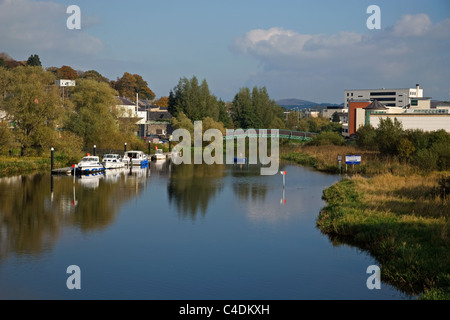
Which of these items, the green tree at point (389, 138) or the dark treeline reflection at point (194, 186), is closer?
the dark treeline reflection at point (194, 186)

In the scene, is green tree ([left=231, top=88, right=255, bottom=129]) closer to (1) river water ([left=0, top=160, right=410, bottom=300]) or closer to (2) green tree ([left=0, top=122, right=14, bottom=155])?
(2) green tree ([left=0, top=122, right=14, bottom=155])

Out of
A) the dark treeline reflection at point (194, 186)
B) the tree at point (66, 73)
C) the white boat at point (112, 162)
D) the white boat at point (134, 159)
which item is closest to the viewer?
the dark treeline reflection at point (194, 186)

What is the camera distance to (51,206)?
95.5 ft

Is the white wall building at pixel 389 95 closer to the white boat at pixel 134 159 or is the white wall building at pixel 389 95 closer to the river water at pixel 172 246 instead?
the white boat at pixel 134 159

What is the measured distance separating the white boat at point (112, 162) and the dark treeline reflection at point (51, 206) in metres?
5.01

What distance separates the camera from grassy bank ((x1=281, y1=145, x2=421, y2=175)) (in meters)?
42.7

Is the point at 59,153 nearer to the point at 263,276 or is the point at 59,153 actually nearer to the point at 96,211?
the point at 96,211

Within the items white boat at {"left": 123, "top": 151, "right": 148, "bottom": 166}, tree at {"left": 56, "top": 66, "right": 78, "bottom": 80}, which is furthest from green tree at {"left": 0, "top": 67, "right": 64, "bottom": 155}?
tree at {"left": 56, "top": 66, "right": 78, "bottom": 80}

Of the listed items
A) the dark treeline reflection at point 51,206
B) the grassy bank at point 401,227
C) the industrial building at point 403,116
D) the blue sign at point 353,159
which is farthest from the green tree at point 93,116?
the industrial building at point 403,116

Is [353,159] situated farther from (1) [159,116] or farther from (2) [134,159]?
(1) [159,116]

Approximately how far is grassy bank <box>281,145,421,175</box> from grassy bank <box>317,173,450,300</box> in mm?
8314

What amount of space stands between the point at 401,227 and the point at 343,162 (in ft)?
103

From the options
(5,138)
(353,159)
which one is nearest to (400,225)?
(353,159)

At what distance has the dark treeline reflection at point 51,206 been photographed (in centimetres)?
2192
